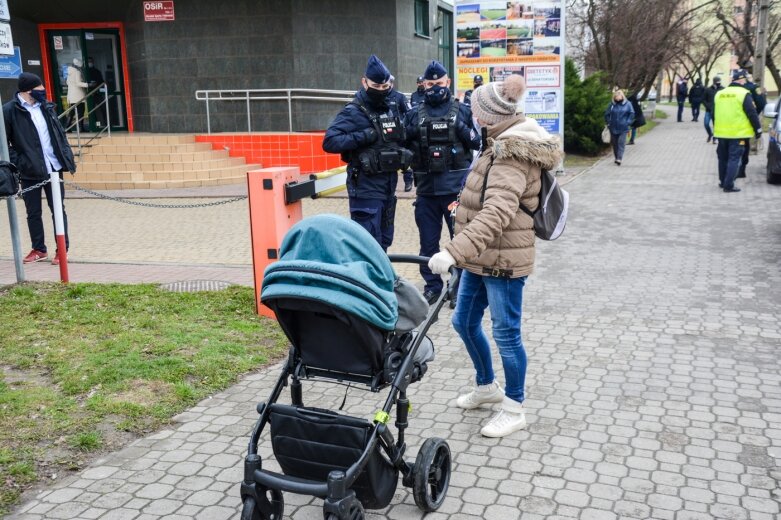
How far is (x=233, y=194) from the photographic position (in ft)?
49.1

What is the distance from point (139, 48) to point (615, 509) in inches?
706

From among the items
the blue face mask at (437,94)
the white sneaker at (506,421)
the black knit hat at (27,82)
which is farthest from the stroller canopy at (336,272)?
the black knit hat at (27,82)

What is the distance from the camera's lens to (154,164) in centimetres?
1666

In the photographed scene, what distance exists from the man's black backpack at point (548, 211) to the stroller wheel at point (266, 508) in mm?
1906

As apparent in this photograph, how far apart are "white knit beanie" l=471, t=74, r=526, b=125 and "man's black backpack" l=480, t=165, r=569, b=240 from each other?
0.37 metres

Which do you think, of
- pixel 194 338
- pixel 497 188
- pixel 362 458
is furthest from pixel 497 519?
pixel 194 338

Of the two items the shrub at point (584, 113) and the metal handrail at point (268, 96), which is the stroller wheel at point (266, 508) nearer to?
the metal handrail at point (268, 96)

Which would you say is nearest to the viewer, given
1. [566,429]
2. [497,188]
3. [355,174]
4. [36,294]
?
[497,188]

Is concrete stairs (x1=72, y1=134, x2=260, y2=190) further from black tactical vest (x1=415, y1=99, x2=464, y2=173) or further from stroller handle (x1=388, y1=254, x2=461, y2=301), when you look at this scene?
stroller handle (x1=388, y1=254, x2=461, y2=301)

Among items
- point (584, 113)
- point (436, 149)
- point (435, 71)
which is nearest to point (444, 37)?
point (584, 113)

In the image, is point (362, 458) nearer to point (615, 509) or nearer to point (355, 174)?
point (615, 509)

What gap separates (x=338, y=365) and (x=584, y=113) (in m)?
18.0

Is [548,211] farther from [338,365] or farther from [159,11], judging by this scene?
[159,11]

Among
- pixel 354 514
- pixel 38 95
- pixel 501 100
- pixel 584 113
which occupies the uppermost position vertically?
pixel 38 95
